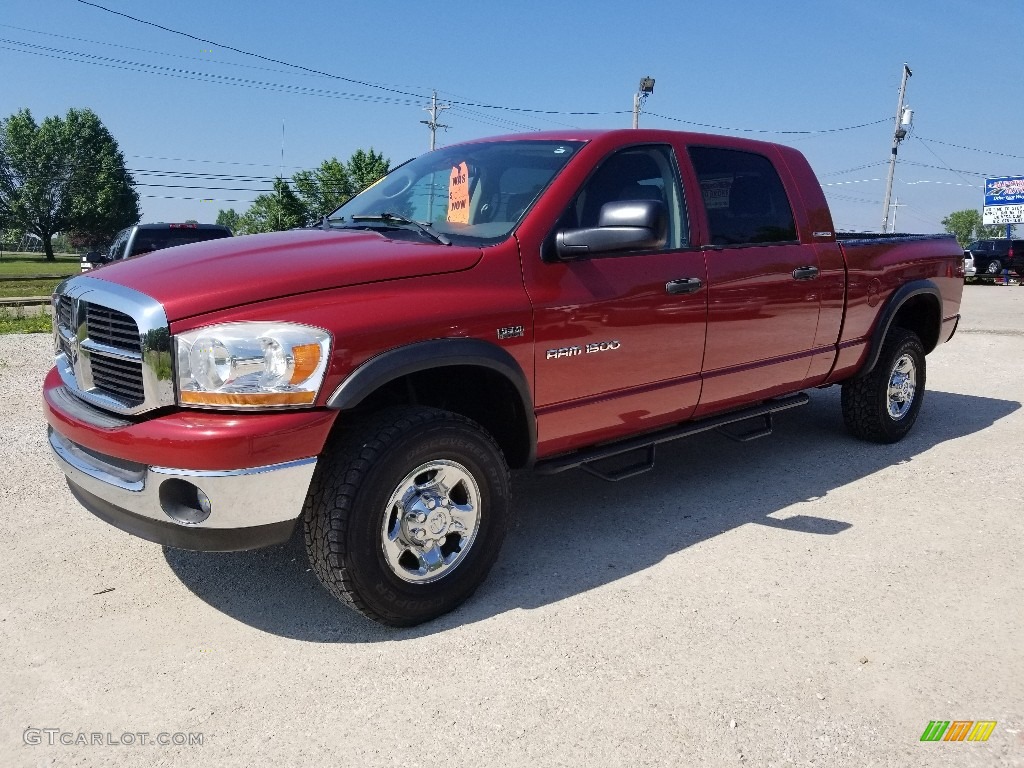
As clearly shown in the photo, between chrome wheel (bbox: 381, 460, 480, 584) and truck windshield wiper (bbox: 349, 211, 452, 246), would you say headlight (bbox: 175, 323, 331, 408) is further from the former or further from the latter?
truck windshield wiper (bbox: 349, 211, 452, 246)

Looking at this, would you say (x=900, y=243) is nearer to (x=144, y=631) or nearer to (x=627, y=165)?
(x=627, y=165)

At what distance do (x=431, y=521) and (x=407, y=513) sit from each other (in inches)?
4.0

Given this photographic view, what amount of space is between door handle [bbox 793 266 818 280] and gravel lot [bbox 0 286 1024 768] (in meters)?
1.22

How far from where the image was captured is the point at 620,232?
3.22m

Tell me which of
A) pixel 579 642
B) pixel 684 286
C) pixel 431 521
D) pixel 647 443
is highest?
pixel 684 286

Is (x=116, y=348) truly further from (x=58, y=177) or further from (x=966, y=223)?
(x=966, y=223)

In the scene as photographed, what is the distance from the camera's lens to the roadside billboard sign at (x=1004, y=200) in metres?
52.2

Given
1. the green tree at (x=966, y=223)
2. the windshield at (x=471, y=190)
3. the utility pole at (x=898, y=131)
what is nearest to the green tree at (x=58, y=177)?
the utility pole at (x=898, y=131)

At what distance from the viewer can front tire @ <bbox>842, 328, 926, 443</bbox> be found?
5438mm

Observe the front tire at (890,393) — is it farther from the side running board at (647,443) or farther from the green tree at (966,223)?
the green tree at (966,223)

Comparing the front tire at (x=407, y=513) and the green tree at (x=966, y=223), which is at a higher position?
the green tree at (x=966, y=223)

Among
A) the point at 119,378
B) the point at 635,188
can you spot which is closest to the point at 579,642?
the point at 119,378

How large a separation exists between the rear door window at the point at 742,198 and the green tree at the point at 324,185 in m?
63.6

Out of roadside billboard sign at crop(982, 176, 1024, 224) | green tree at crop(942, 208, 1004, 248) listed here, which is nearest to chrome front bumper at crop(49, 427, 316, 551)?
roadside billboard sign at crop(982, 176, 1024, 224)
